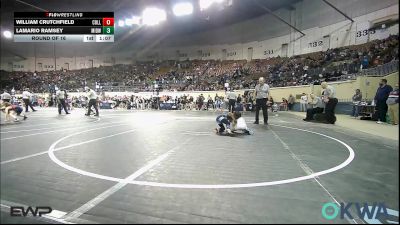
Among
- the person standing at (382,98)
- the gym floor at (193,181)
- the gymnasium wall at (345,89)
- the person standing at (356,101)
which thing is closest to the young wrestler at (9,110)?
the gym floor at (193,181)

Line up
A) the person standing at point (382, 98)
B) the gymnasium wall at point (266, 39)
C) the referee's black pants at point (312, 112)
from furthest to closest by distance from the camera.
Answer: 1. the gymnasium wall at point (266, 39)
2. the referee's black pants at point (312, 112)
3. the person standing at point (382, 98)

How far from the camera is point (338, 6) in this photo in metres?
26.2

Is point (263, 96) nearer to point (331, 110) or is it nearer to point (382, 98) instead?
point (331, 110)

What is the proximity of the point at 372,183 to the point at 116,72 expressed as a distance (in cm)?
4476

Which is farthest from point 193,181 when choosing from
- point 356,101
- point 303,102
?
point 303,102

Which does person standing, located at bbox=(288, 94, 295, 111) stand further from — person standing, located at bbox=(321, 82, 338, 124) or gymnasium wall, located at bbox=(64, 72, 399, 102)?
person standing, located at bbox=(321, 82, 338, 124)

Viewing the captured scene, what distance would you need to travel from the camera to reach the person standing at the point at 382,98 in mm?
11242

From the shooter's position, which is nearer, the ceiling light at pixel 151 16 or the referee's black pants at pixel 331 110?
the referee's black pants at pixel 331 110

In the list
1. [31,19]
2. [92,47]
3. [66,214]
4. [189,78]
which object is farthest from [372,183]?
[92,47]

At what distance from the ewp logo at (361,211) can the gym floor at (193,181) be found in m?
0.05

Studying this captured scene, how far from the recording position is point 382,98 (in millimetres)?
11414

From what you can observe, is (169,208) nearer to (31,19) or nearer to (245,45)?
(31,19)

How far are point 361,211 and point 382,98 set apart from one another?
10709 millimetres
